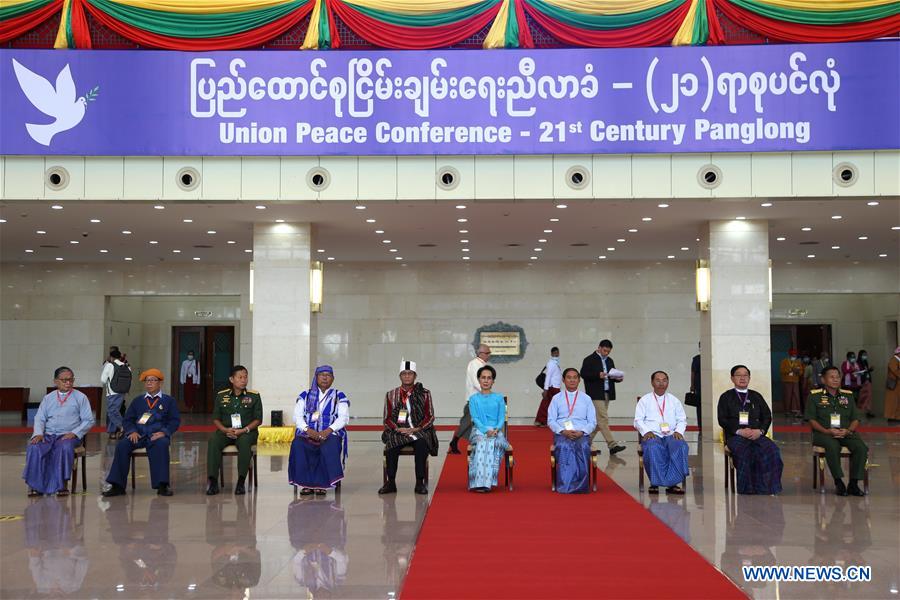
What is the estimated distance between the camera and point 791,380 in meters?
21.7

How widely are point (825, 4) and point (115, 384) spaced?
38.2 ft

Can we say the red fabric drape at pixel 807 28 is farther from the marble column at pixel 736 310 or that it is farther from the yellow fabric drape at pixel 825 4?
the marble column at pixel 736 310

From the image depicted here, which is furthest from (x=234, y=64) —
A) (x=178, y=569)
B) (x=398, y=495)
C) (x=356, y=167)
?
(x=178, y=569)

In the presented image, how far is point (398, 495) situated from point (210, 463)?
6.08ft

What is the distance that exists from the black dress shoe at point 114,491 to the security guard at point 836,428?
652 centimetres

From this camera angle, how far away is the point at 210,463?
9.14 m

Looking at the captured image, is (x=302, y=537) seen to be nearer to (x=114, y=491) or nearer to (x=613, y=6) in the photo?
(x=114, y=491)

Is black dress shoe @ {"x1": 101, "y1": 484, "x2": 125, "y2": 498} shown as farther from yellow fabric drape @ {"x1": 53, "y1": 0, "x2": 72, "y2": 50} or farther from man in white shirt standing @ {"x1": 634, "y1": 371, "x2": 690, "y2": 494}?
yellow fabric drape @ {"x1": 53, "y1": 0, "x2": 72, "y2": 50}

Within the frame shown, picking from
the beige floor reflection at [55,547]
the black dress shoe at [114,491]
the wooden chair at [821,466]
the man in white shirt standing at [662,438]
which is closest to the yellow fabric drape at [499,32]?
the man in white shirt standing at [662,438]

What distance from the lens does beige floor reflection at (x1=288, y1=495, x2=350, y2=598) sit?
5371 millimetres

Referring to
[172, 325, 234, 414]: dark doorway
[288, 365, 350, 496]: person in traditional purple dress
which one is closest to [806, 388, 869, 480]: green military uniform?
[288, 365, 350, 496]: person in traditional purple dress

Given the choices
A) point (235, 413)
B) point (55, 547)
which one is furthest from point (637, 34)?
point (55, 547)

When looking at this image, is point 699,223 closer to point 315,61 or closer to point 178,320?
point 315,61

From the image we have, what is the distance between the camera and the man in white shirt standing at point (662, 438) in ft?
29.4
